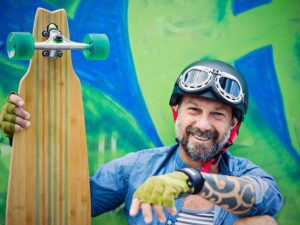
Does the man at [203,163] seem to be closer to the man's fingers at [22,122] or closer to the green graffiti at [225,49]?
the man's fingers at [22,122]

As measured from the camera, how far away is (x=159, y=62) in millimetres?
3461

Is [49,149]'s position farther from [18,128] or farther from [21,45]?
[21,45]

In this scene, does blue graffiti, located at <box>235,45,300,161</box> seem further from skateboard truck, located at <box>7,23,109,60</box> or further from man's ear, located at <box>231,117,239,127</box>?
skateboard truck, located at <box>7,23,109,60</box>

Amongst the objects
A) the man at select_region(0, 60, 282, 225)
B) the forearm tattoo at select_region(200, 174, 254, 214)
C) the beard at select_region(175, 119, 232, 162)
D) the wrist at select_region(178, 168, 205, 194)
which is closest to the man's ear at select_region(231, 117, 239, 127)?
the man at select_region(0, 60, 282, 225)

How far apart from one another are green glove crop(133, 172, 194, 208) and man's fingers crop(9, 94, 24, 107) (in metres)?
0.70

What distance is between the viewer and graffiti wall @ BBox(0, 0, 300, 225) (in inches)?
129

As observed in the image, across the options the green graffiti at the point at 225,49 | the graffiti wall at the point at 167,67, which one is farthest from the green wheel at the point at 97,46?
the green graffiti at the point at 225,49

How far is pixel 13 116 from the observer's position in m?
2.65

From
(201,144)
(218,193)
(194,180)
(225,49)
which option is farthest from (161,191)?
(225,49)

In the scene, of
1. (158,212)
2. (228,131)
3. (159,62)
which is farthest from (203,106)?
(158,212)

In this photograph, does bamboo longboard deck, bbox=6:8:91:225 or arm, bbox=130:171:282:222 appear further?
bamboo longboard deck, bbox=6:8:91:225

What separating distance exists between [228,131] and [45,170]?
3.27 ft

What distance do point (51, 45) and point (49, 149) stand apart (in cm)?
52

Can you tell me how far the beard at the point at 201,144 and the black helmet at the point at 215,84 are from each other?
19cm
